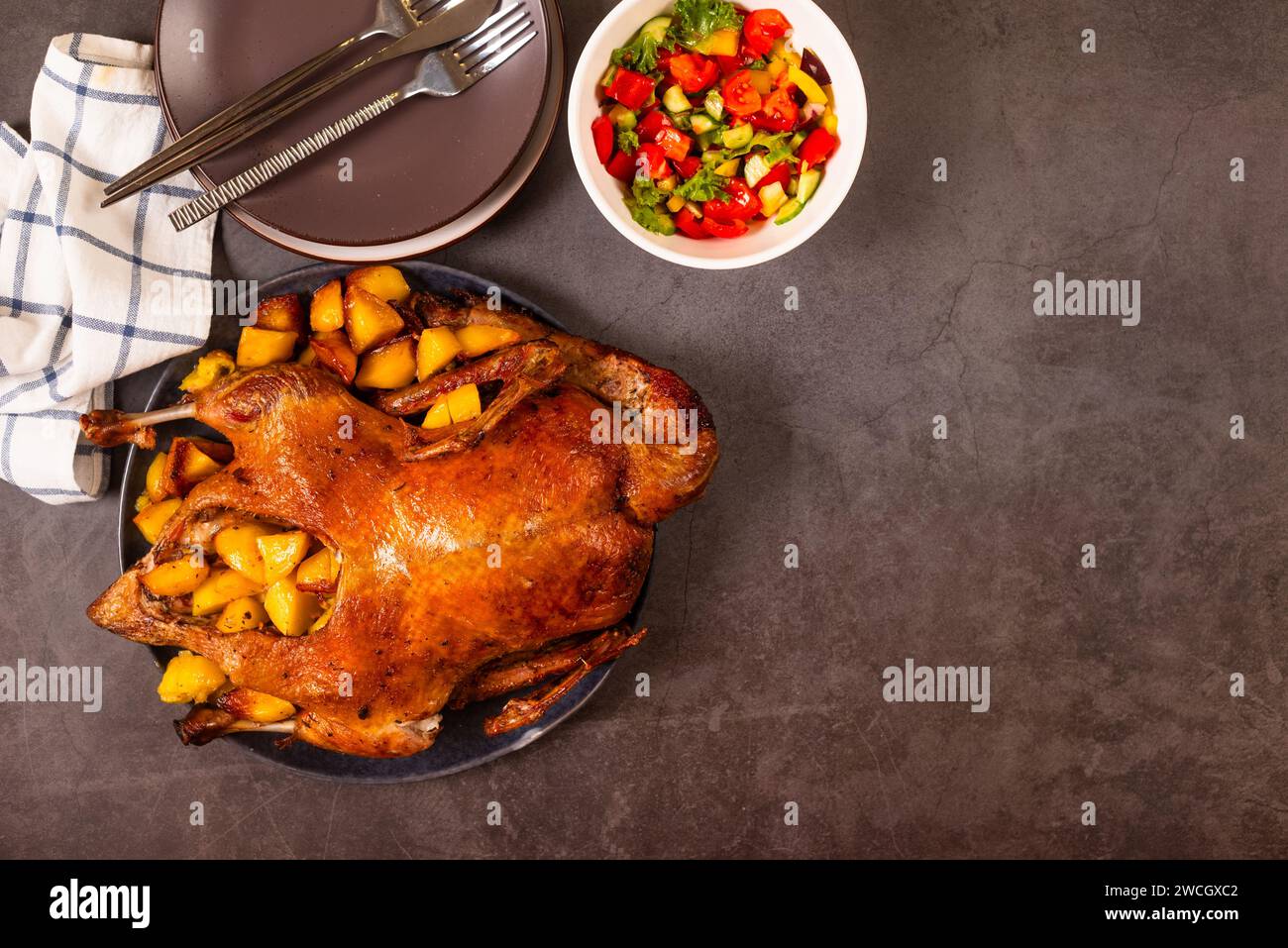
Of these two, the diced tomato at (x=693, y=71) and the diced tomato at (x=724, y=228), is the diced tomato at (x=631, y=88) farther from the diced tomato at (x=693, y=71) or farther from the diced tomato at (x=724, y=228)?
the diced tomato at (x=724, y=228)

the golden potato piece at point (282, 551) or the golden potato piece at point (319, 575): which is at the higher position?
the golden potato piece at point (282, 551)

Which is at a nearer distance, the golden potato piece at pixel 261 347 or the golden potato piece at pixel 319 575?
the golden potato piece at pixel 319 575

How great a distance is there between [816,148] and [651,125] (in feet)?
1.16

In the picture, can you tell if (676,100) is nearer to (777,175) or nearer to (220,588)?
(777,175)

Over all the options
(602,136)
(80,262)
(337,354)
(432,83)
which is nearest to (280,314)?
(337,354)

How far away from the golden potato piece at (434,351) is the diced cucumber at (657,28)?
759 mm

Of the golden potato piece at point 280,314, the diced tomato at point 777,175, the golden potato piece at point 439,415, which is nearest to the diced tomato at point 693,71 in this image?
the diced tomato at point 777,175

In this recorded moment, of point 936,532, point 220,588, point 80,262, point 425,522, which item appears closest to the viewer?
point 425,522

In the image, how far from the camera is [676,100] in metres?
1.92

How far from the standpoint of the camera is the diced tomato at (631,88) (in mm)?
1921

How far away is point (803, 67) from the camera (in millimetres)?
1973

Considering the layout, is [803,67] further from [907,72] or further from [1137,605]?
[1137,605]
